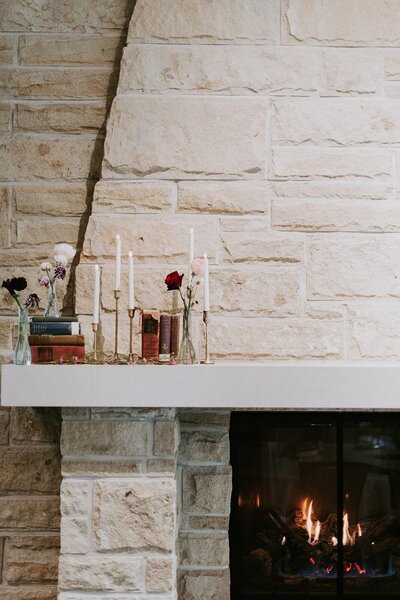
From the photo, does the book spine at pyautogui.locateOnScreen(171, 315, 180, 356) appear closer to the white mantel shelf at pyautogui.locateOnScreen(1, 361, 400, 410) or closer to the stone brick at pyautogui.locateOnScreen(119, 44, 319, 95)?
the white mantel shelf at pyautogui.locateOnScreen(1, 361, 400, 410)

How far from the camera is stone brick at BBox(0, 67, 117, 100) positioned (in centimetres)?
241

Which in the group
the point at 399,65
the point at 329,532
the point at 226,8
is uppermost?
the point at 226,8

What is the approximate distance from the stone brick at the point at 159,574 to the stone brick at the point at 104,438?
31cm

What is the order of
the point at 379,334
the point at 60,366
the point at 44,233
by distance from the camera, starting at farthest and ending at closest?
the point at 44,233
the point at 379,334
the point at 60,366

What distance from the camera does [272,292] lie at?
222cm

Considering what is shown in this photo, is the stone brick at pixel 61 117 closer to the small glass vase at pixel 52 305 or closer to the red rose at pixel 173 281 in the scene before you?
the small glass vase at pixel 52 305

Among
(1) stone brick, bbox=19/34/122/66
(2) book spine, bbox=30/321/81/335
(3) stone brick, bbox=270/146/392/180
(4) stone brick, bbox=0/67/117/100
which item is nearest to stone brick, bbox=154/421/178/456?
(2) book spine, bbox=30/321/81/335

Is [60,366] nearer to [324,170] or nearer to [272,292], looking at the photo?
[272,292]

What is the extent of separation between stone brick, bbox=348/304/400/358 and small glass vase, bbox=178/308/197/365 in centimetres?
56

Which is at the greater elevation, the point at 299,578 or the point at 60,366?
the point at 60,366

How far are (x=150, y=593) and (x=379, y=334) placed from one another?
3.50 ft

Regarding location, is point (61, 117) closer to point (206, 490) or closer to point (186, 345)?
point (186, 345)

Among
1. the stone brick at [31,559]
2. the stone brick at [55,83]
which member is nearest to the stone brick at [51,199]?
the stone brick at [55,83]

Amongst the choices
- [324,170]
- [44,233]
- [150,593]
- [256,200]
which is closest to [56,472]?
[150,593]
